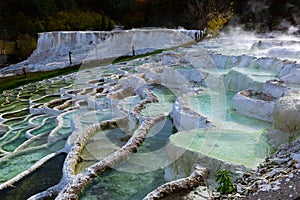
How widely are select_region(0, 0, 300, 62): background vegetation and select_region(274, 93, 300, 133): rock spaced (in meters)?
15.3

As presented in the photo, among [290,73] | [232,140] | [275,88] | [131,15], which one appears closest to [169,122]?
[232,140]

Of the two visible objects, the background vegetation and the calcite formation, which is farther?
the background vegetation

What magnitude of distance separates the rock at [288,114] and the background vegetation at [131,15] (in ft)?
50.1

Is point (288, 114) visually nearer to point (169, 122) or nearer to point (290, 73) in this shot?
point (169, 122)

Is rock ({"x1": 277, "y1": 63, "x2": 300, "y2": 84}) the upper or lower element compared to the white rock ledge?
upper

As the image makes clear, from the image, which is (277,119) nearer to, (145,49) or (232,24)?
(145,49)

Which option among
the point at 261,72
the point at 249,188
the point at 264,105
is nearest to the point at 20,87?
the point at 261,72

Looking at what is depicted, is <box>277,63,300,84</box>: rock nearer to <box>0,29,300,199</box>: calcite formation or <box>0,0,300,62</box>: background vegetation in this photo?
<box>0,29,300,199</box>: calcite formation

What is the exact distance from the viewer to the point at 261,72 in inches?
364

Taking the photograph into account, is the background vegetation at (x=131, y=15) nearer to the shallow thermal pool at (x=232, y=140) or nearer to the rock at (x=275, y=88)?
the rock at (x=275, y=88)

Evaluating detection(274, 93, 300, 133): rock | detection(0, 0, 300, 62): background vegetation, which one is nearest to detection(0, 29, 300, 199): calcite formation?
detection(274, 93, 300, 133): rock

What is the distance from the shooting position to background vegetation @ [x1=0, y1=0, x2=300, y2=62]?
2539 cm

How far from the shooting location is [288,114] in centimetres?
518

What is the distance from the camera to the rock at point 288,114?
511 centimetres
